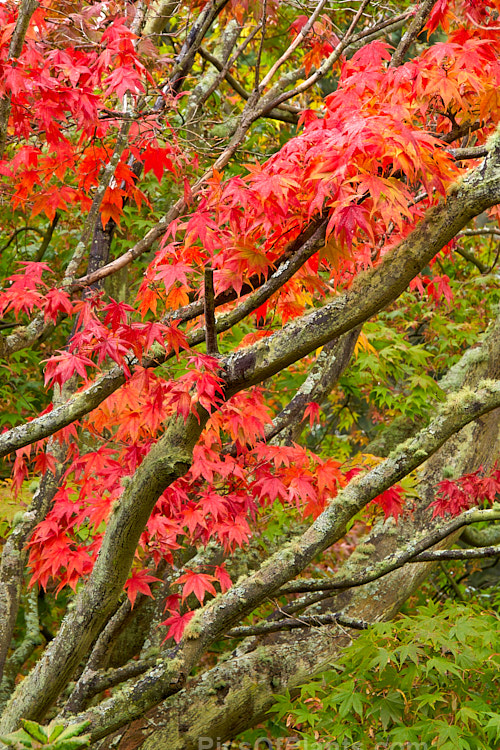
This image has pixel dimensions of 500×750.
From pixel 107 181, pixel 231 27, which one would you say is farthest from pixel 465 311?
pixel 107 181

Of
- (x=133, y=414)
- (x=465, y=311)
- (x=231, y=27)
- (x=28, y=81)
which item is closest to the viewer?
(x=28, y=81)

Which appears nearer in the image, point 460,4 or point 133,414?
point 133,414

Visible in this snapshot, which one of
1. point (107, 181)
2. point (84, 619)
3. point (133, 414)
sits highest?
point (107, 181)

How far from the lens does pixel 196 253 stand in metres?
2.77

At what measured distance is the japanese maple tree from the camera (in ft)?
7.19

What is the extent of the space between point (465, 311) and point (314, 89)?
8.48 ft

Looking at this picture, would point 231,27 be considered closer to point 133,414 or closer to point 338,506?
point 133,414

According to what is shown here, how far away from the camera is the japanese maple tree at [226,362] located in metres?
2.19

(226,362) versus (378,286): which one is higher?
(378,286)

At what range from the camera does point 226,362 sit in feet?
7.46

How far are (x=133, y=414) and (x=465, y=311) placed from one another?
4568 mm

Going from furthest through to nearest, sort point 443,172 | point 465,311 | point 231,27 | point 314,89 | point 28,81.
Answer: point 465,311 < point 314,89 < point 231,27 < point 28,81 < point 443,172

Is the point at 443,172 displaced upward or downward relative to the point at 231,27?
downward

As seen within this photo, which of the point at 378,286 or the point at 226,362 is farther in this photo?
the point at 226,362
